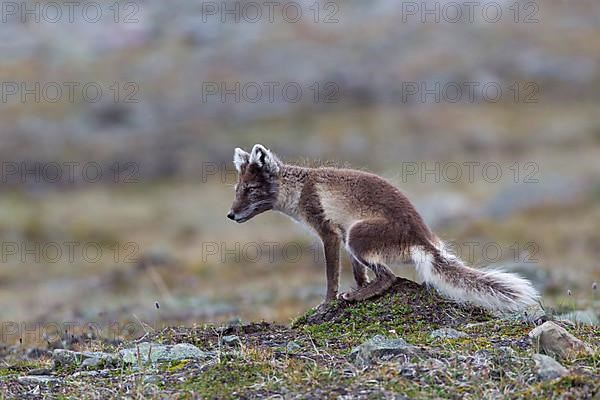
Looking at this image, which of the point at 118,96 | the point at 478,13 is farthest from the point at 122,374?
the point at 478,13

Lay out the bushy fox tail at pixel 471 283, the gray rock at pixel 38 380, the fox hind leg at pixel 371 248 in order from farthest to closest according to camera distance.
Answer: the fox hind leg at pixel 371 248
the bushy fox tail at pixel 471 283
the gray rock at pixel 38 380

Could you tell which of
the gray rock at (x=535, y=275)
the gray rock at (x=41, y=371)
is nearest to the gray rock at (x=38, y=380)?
the gray rock at (x=41, y=371)

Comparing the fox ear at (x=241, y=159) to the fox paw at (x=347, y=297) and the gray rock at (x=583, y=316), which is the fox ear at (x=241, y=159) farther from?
the gray rock at (x=583, y=316)

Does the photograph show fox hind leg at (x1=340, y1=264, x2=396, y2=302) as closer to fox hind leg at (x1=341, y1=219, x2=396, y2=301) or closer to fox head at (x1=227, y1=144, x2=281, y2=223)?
fox hind leg at (x1=341, y1=219, x2=396, y2=301)

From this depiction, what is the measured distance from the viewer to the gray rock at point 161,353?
760cm

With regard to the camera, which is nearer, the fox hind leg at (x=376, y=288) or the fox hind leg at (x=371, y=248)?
the fox hind leg at (x=371, y=248)

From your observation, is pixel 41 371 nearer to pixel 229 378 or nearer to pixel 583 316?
pixel 229 378

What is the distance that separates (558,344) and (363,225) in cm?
267

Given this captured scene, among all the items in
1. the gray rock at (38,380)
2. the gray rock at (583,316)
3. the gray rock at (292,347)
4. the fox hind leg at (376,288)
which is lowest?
the gray rock at (583,316)

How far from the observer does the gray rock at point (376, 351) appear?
23.0 ft

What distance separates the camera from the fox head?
33.8 feet

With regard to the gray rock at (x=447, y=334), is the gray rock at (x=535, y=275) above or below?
below

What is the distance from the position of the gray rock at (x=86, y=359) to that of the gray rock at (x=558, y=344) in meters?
3.45

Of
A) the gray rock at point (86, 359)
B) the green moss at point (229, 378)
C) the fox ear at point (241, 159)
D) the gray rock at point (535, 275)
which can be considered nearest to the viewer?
the green moss at point (229, 378)
